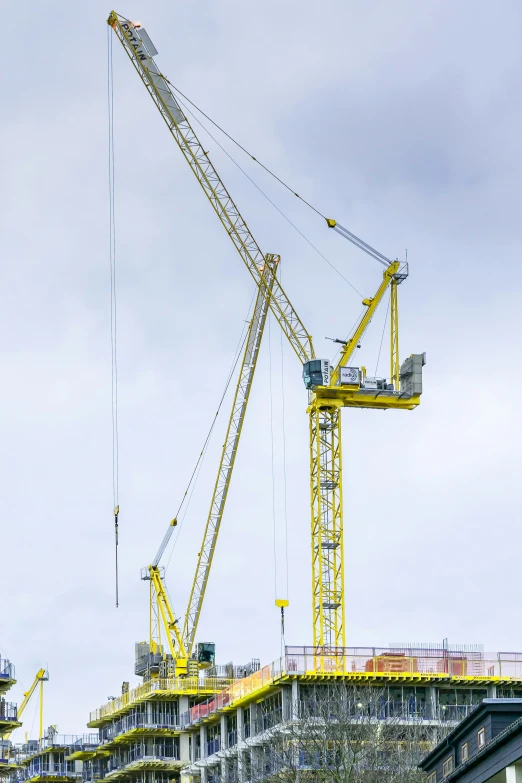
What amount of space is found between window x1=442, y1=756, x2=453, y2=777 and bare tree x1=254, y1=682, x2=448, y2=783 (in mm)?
13310

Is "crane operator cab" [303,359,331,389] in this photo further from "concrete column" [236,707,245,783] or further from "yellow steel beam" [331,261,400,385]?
"concrete column" [236,707,245,783]

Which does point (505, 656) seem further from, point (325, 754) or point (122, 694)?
point (122, 694)

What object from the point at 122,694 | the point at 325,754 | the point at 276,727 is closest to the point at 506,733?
the point at 325,754

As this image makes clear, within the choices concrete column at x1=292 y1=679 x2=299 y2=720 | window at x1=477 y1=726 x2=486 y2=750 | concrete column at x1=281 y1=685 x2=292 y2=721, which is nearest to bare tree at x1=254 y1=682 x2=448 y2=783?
concrete column at x1=292 y1=679 x2=299 y2=720

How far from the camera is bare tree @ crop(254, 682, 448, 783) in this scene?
107125 millimetres

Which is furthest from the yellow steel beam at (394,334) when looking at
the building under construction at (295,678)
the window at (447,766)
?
Answer: the window at (447,766)

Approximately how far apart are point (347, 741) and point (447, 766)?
26.1 m

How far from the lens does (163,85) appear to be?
7707 inches

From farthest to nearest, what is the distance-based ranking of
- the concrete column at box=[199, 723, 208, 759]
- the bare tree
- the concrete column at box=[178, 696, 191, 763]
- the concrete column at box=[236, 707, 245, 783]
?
the concrete column at box=[178, 696, 191, 763]
the concrete column at box=[199, 723, 208, 759]
the concrete column at box=[236, 707, 245, 783]
the bare tree

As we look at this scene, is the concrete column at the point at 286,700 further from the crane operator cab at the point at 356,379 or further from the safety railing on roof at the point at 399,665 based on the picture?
the crane operator cab at the point at 356,379

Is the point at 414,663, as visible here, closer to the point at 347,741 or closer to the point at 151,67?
the point at 347,741

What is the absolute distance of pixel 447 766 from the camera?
274ft

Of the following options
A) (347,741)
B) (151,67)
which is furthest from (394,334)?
(347,741)

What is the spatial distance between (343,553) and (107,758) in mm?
39192
